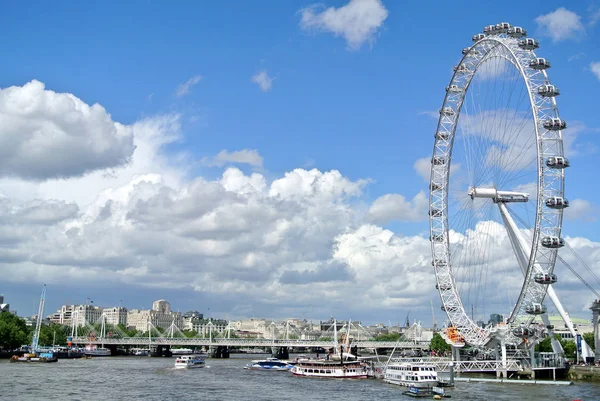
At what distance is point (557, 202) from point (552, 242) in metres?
3.59

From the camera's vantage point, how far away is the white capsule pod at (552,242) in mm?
62000

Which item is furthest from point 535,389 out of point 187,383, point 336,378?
point 187,383

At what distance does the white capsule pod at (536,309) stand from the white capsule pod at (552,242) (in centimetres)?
607

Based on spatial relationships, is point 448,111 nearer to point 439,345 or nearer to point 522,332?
point 522,332

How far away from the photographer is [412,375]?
68875mm

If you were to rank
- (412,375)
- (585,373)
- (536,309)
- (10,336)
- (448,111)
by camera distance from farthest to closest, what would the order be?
(10,336) → (448,111) → (585,373) → (412,375) → (536,309)

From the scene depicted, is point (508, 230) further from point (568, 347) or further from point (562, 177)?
point (568, 347)

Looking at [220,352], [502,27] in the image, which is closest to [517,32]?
[502,27]

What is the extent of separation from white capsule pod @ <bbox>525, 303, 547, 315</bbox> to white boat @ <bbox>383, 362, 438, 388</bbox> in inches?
438

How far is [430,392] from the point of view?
202 ft

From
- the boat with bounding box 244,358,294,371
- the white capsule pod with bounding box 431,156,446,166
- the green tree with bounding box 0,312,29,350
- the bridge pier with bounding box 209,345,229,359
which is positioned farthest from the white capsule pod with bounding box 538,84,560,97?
the bridge pier with bounding box 209,345,229,359

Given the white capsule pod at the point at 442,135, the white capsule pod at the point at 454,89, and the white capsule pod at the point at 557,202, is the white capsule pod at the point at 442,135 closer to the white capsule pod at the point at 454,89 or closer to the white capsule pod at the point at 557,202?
the white capsule pod at the point at 454,89

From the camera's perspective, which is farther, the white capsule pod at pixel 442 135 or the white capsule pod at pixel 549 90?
the white capsule pod at pixel 442 135

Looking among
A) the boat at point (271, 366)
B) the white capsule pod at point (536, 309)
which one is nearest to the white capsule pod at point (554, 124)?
the white capsule pod at point (536, 309)
